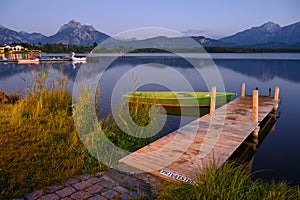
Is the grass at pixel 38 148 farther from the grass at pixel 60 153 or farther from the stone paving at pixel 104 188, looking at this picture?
the stone paving at pixel 104 188

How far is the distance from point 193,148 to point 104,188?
265 cm

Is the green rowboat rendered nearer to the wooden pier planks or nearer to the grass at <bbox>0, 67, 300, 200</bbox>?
the wooden pier planks

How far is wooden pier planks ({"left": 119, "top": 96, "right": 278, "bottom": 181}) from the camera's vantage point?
14.3ft

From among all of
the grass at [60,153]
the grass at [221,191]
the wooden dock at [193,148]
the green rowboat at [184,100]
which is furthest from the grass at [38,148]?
the green rowboat at [184,100]

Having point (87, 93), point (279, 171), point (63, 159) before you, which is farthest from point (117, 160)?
point (279, 171)

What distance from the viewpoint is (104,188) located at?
3484 millimetres

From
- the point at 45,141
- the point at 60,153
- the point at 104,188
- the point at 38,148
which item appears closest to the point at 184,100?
the point at 45,141

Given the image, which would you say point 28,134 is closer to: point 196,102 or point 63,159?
point 63,159

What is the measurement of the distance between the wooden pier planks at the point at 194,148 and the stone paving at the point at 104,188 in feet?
1.26

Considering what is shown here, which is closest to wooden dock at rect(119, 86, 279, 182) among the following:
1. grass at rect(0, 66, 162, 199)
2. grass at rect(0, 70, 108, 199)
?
grass at rect(0, 66, 162, 199)

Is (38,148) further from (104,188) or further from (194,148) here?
(194,148)

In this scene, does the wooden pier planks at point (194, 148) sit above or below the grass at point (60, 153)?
below

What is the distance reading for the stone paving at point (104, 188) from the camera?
10.6 feet

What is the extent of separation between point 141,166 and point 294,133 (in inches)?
350
